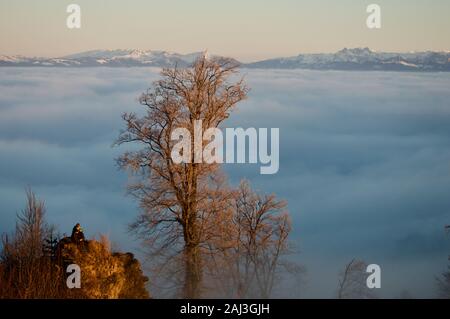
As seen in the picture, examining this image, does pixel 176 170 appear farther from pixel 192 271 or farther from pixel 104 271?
pixel 104 271

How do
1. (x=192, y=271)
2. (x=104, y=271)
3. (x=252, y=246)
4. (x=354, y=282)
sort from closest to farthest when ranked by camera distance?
1. (x=104, y=271)
2. (x=192, y=271)
3. (x=252, y=246)
4. (x=354, y=282)

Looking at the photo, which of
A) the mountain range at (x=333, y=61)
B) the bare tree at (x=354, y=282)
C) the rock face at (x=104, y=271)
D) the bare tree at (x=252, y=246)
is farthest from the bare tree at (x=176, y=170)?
the mountain range at (x=333, y=61)

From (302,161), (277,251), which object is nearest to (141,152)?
(277,251)

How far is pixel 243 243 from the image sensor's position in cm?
2380

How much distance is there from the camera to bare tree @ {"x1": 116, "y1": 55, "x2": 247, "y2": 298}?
22.1 meters

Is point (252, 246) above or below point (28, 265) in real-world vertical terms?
above

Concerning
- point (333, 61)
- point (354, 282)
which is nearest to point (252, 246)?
point (354, 282)

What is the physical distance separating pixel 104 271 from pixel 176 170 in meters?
4.59

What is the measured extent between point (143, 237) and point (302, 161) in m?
119

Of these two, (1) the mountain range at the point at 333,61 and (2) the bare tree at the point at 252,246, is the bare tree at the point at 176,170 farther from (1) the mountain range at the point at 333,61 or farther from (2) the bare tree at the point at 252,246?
(1) the mountain range at the point at 333,61

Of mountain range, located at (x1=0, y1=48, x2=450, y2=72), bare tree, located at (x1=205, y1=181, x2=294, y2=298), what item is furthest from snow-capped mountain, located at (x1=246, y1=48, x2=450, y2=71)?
bare tree, located at (x1=205, y1=181, x2=294, y2=298)

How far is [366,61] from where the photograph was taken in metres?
114

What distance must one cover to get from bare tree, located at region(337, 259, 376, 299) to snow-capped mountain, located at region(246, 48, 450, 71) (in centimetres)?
6314

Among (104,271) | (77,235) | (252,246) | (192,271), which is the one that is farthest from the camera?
(252,246)
